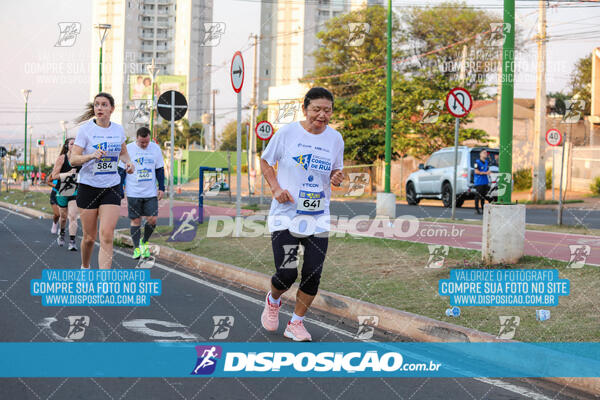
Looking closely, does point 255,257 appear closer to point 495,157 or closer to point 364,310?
point 364,310

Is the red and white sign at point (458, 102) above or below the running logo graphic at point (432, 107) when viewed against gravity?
below

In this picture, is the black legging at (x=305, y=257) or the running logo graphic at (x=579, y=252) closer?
the black legging at (x=305, y=257)

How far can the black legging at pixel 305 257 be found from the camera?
583cm

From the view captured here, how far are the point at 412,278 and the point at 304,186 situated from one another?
3003mm

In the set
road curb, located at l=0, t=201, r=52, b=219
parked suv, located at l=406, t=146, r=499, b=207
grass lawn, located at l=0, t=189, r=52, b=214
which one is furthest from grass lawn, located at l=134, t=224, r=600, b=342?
grass lawn, located at l=0, t=189, r=52, b=214

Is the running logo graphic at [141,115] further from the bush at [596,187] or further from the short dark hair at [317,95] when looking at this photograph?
the short dark hair at [317,95]

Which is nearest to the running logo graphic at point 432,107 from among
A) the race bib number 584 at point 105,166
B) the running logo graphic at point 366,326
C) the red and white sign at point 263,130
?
the red and white sign at point 263,130

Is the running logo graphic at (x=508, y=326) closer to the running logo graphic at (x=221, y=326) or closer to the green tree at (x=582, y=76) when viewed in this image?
the running logo graphic at (x=221, y=326)

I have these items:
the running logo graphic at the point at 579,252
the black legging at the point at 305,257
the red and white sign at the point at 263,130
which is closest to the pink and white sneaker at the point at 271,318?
the black legging at the point at 305,257

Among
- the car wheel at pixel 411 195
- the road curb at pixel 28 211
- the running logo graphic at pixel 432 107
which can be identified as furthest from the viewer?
the running logo graphic at pixel 432 107

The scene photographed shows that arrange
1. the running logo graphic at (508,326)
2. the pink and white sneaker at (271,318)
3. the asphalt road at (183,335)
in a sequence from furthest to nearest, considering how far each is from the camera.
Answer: the pink and white sneaker at (271,318) → the running logo graphic at (508,326) → the asphalt road at (183,335)

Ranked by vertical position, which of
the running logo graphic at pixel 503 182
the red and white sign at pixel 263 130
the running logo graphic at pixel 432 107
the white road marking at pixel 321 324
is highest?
the running logo graphic at pixel 432 107

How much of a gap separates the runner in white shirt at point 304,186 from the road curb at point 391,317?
38.1 inches

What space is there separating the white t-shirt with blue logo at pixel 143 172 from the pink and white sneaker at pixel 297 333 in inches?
195
